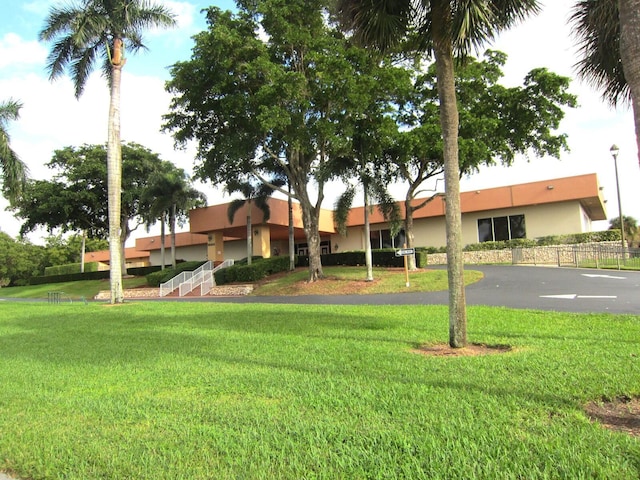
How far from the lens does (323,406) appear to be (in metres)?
4.16

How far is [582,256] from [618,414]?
25.6 meters

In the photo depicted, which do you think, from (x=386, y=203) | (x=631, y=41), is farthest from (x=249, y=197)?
(x=631, y=41)

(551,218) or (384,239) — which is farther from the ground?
(551,218)

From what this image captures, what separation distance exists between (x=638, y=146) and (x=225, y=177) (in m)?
24.1

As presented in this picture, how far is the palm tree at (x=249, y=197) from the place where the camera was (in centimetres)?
2880

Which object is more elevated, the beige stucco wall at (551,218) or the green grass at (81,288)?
the beige stucco wall at (551,218)

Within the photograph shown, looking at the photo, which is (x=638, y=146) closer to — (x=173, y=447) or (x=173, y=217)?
(x=173, y=447)

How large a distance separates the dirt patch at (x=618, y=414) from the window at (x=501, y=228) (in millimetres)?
30063

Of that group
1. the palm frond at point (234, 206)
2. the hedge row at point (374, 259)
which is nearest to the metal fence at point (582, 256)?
the hedge row at point (374, 259)

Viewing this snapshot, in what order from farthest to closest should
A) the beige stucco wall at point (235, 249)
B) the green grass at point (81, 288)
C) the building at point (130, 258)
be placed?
the building at point (130, 258) < the beige stucco wall at point (235, 249) < the green grass at point (81, 288)

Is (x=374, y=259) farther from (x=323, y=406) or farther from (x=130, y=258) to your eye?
(x=130, y=258)

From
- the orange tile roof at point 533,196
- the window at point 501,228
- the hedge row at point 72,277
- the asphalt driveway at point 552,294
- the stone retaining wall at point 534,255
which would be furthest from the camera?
the hedge row at point 72,277

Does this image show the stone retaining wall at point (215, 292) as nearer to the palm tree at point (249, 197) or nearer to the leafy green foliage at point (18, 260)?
the palm tree at point (249, 197)

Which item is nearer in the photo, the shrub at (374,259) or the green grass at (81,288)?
the shrub at (374,259)
